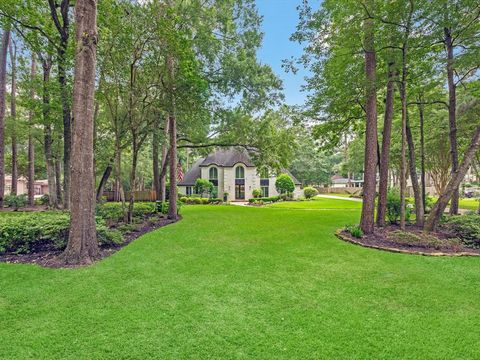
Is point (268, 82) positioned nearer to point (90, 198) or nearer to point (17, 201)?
point (90, 198)

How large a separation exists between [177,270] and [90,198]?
2479mm

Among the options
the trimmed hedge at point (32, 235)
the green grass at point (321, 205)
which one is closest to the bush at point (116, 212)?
the trimmed hedge at point (32, 235)

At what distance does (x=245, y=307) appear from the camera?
3.36 meters

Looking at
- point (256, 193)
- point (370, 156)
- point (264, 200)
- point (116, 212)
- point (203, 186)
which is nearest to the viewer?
point (370, 156)

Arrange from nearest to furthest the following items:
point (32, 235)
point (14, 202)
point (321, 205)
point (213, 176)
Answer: point (32, 235) → point (14, 202) → point (321, 205) → point (213, 176)

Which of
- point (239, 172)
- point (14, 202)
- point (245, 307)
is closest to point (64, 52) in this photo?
point (14, 202)

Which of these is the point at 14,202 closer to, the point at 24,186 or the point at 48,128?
the point at 48,128

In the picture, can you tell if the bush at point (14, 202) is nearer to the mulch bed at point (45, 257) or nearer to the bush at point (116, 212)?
the bush at point (116, 212)

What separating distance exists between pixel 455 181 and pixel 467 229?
1390 millimetres

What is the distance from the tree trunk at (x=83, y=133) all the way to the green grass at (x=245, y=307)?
74 centimetres

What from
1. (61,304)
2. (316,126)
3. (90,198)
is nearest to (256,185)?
(316,126)

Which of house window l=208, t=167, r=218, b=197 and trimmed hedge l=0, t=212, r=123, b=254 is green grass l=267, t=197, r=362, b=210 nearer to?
house window l=208, t=167, r=218, b=197

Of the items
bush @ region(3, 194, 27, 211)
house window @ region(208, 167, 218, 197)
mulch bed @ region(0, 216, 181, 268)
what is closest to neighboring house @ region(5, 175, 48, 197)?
bush @ region(3, 194, 27, 211)

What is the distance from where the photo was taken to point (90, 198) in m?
5.41
